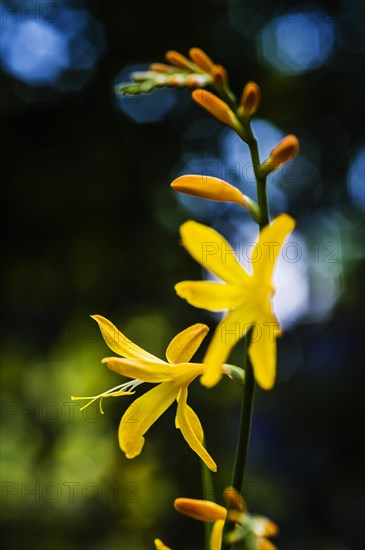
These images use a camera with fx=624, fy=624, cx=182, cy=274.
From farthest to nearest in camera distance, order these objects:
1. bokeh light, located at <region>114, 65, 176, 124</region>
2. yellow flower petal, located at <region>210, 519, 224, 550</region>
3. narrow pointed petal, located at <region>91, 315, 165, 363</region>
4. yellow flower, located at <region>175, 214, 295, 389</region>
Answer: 1. bokeh light, located at <region>114, 65, 176, 124</region>
2. narrow pointed petal, located at <region>91, 315, 165, 363</region>
3. yellow flower petal, located at <region>210, 519, 224, 550</region>
4. yellow flower, located at <region>175, 214, 295, 389</region>

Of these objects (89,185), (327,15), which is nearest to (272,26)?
(327,15)

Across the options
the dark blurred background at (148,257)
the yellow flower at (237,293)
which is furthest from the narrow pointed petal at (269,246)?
the dark blurred background at (148,257)

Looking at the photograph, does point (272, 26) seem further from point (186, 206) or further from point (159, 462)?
point (159, 462)

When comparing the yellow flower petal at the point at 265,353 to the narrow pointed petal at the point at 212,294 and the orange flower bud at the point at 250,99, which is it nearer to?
the narrow pointed petal at the point at 212,294

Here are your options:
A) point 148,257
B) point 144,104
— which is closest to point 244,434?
point 148,257

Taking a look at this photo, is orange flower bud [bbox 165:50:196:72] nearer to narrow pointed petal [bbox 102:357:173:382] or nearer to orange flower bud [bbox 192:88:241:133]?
orange flower bud [bbox 192:88:241:133]

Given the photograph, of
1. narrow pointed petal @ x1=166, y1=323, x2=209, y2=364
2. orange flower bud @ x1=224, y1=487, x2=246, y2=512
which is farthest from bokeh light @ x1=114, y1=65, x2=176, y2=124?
orange flower bud @ x1=224, y1=487, x2=246, y2=512

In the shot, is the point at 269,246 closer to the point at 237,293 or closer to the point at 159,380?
the point at 237,293
